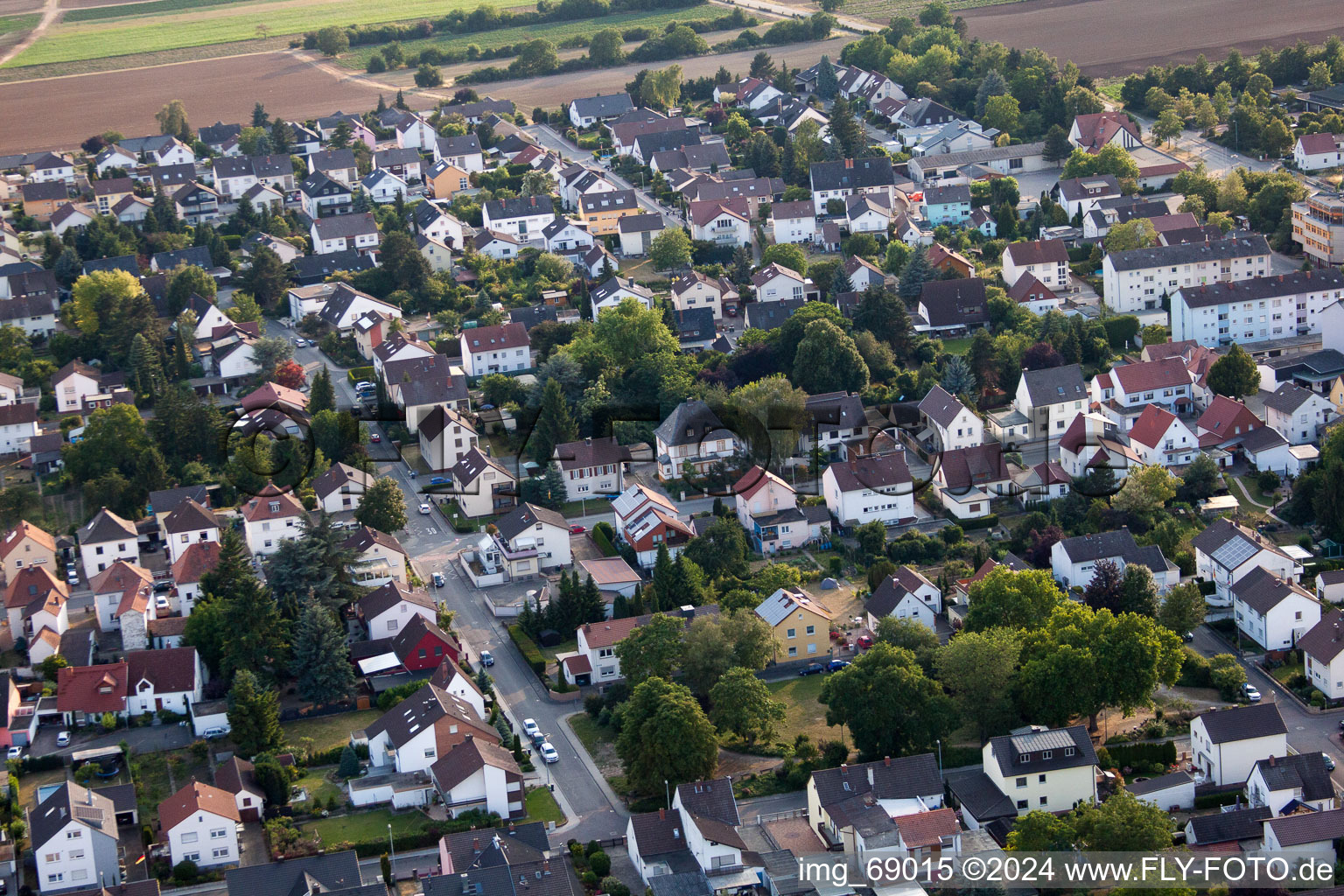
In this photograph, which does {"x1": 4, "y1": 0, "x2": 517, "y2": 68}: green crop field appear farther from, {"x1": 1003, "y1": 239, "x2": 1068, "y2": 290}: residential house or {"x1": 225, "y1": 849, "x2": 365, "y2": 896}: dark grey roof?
{"x1": 225, "y1": 849, "x2": 365, "y2": 896}: dark grey roof

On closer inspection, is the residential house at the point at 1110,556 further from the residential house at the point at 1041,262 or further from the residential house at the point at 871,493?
the residential house at the point at 1041,262

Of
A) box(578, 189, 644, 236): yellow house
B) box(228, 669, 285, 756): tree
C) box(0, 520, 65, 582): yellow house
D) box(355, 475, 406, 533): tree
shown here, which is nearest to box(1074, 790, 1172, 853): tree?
box(228, 669, 285, 756): tree

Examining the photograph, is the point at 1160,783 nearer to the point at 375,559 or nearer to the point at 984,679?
the point at 984,679

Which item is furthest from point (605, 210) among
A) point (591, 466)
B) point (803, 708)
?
point (803, 708)

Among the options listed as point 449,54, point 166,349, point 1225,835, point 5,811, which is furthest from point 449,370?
point 449,54

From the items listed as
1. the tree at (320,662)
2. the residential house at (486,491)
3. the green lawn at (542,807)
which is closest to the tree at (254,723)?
the tree at (320,662)
